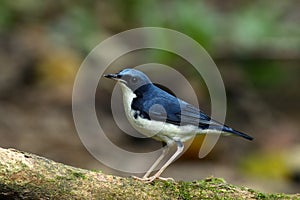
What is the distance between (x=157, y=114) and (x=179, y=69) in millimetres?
6780

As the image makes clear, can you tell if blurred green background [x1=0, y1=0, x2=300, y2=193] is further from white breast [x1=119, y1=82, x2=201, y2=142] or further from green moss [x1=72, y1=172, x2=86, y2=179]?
green moss [x1=72, y1=172, x2=86, y2=179]

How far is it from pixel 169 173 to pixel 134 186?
515cm

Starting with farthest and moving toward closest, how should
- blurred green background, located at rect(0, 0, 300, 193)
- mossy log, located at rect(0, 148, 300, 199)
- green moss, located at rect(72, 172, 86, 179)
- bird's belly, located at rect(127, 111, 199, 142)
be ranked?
blurred green background, located at rect(0, 0, 300, 193) → bird's belly, located at rect(127, 111, 199, 142) → green moss, located at rect(72, 172, 86, 179) → mossy log, located at rect(0, 148, 300, 199)

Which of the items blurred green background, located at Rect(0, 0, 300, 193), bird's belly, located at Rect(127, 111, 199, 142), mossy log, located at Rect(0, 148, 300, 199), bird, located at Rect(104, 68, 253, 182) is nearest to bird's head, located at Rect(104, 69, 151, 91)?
bird, located at Rect(104, 68, 253, 182)

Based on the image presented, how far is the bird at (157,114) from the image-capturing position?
459cm

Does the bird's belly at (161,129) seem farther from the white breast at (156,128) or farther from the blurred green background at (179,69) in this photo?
the blurred green background at (179,69)

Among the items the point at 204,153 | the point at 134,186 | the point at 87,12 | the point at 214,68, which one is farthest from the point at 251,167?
the point at 134,186

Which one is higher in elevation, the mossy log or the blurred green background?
the blurred green background

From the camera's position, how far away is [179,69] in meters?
11.4

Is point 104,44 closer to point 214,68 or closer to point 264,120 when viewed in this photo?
point 214,68

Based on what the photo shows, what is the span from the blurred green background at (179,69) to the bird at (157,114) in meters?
4.78

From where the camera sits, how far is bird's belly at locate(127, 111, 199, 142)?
180 inches

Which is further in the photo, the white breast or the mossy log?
the white breast

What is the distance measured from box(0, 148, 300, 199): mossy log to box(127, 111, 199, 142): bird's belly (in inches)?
12.6
